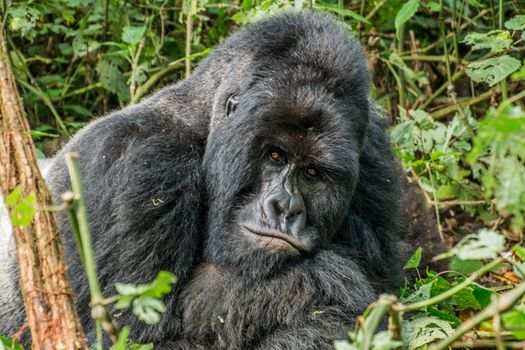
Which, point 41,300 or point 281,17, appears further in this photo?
point 281,17

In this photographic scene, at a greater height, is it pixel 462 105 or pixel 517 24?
pixel 517 24

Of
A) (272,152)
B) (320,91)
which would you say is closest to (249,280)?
(272,152)

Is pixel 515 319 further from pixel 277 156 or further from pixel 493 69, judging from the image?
pixel 493 69

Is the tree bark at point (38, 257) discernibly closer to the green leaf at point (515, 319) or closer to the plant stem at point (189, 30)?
the green leaf at point (515, 319)

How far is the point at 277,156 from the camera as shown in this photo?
11.8ft

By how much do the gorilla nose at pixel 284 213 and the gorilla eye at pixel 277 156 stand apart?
0.19 metres

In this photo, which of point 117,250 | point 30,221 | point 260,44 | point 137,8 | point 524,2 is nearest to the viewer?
point 30,221

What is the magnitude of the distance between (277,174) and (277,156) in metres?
0.08

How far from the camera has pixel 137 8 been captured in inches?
256

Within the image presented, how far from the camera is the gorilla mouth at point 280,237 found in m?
3.45

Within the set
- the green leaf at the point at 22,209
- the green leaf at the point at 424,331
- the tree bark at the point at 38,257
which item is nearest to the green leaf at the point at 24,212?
the green leaf at the point at 22,209

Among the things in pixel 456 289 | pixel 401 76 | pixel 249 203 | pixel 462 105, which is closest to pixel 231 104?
pixel 249 203

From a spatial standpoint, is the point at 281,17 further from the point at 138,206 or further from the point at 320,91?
the point at 138,206

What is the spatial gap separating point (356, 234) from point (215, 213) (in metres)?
0.78
